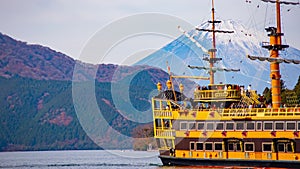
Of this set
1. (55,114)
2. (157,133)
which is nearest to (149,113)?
(55,114)

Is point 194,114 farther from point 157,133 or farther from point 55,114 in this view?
point 55,114

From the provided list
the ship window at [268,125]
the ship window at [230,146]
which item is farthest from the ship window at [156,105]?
the ship window at [268,125]

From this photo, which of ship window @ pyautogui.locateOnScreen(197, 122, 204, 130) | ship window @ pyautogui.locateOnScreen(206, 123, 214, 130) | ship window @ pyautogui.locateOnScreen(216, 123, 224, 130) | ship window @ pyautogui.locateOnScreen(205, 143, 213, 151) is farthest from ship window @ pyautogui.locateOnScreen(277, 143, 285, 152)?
ship window @ pyautogui.locateOnScreen(197, 122, 204, 130)

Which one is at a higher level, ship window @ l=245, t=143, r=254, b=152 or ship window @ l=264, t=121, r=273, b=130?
ship window @ l=264, t=121, r=273, b=130

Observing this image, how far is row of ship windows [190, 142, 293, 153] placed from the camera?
50.8 meters

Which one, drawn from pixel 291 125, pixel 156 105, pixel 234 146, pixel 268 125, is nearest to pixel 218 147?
pixel 234 146

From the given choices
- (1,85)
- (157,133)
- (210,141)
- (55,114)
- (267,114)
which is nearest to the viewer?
(267,114)

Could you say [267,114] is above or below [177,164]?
above

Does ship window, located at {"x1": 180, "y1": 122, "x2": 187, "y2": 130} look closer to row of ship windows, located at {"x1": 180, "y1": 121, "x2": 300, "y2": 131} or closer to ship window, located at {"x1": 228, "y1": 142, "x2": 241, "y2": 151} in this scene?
row of ship windows, located at {"x1": 180, "y1": 121, "x2": 300, "y2": 131}

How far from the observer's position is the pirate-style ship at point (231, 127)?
50.6m

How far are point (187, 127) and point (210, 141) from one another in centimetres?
254

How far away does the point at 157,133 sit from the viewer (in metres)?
59.8

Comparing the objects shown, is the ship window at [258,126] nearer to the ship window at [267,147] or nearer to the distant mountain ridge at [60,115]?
the ship window at [267,147]

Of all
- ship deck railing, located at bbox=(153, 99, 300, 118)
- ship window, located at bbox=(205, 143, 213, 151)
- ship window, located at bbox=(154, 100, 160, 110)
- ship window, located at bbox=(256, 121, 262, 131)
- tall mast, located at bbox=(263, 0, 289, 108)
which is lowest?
ship window, located at bbox=(205, 143, 213, 151)
